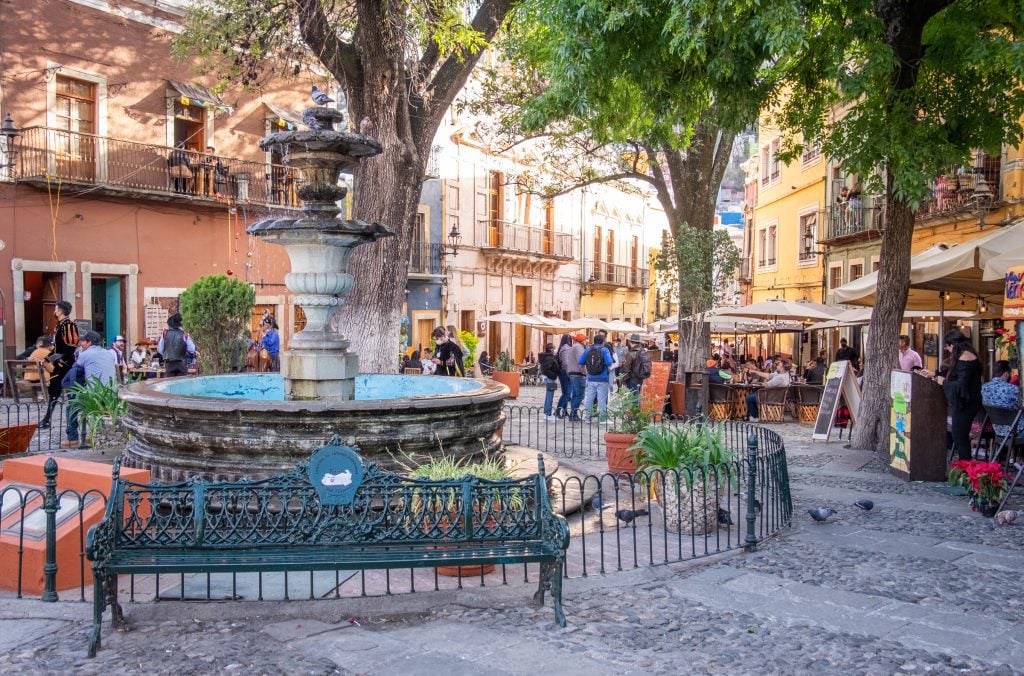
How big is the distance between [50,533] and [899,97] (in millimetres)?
9990

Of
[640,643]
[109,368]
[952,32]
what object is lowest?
[640,643]

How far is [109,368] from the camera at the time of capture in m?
11.7

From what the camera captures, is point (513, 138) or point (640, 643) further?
point (513, 138)

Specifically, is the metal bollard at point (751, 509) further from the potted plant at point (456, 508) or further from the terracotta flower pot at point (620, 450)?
the terracotta flower pot at point (620, 450)

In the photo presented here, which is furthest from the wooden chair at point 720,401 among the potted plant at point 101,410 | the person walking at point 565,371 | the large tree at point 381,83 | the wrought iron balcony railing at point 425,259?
the wrought iron balcony railing at point 425,259

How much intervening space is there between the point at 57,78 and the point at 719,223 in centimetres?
5335

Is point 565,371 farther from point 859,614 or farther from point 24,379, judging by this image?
point 859,614

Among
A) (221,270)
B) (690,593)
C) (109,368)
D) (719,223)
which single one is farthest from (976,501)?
(719,223)

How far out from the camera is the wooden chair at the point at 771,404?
55.5 ft

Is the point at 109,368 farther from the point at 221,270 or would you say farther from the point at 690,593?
the point at 221,270

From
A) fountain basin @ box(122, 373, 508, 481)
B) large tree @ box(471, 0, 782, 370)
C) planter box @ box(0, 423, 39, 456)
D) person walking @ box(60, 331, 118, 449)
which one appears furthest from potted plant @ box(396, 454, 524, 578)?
person walking @ box(60, 331, 118, 449)

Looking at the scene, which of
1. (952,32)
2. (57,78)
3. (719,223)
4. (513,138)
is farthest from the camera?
(719,223)

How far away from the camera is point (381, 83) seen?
1199cm

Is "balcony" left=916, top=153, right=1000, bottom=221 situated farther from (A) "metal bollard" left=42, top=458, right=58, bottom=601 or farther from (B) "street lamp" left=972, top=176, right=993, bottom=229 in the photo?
(A) "metal bollard" left=42, top=458, right=58, bottom=601
